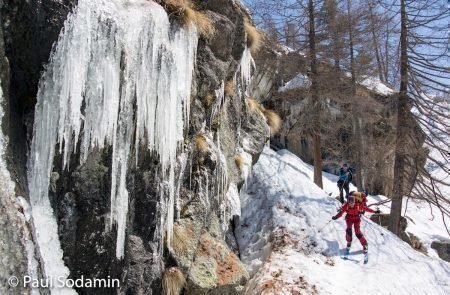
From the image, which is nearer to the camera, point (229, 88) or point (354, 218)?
point (354, 218)

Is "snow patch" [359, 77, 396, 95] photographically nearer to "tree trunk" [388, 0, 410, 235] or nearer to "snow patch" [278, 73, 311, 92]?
"snow patch" [278, 73, 311, 92]

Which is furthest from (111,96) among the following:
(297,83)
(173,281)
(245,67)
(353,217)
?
(297,83)

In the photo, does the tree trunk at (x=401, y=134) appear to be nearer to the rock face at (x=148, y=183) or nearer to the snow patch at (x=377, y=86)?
the rock face at (x=148, y=183)

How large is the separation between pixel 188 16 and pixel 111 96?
266cm

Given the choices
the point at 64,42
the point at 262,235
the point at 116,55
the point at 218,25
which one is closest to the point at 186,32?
the point at 218,25

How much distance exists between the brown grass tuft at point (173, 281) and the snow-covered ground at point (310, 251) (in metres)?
1.74

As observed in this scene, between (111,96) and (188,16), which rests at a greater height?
(188,16)

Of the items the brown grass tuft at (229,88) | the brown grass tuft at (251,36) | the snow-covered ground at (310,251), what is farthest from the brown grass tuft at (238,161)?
the brown grass tuft at (251,36)

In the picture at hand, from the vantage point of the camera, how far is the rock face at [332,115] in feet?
49.7

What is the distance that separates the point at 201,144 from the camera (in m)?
8.01

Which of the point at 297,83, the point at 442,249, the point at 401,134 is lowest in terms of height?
the point at 442,249

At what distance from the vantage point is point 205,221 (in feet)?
25.4

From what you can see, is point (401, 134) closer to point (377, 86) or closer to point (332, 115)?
point (332, 115)

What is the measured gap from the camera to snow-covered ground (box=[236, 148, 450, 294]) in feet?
25.4
